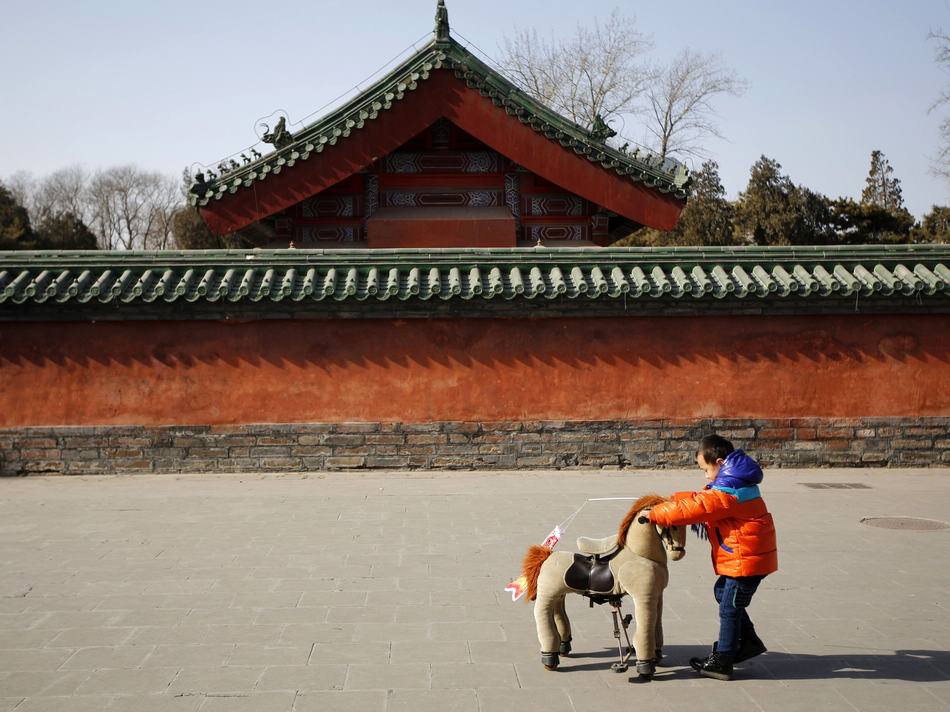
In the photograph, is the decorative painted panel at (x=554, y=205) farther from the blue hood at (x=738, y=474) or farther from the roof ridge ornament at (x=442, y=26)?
the blue hood at (x=738, y=474)

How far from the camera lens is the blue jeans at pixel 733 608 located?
4551 mm

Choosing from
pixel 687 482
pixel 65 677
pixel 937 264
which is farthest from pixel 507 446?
pixel 65 677

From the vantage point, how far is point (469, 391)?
10812mm

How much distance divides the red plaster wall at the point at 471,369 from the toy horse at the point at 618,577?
6116 millimetres

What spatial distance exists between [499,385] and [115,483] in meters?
4.71

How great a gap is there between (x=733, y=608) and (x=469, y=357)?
657 centimetres

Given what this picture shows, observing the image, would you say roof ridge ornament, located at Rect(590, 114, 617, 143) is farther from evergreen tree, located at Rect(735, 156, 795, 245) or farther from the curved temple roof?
evergreen tree, located at Rect(735, 156, 795, 245)

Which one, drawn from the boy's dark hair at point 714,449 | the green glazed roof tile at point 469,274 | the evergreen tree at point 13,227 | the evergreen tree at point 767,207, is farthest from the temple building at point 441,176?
the evergreen tree at point 13,227

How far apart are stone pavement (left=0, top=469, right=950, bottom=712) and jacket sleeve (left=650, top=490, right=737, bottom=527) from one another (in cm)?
90

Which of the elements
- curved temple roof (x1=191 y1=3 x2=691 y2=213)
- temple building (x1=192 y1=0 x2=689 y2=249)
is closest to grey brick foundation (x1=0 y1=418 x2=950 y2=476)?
temple building (x1=192 y1=0 x2=689 y2=249)

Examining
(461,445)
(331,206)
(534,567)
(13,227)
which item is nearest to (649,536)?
(534,567)

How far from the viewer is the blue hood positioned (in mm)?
4461

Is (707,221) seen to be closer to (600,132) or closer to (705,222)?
(705,222)

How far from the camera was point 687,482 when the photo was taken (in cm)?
1011
